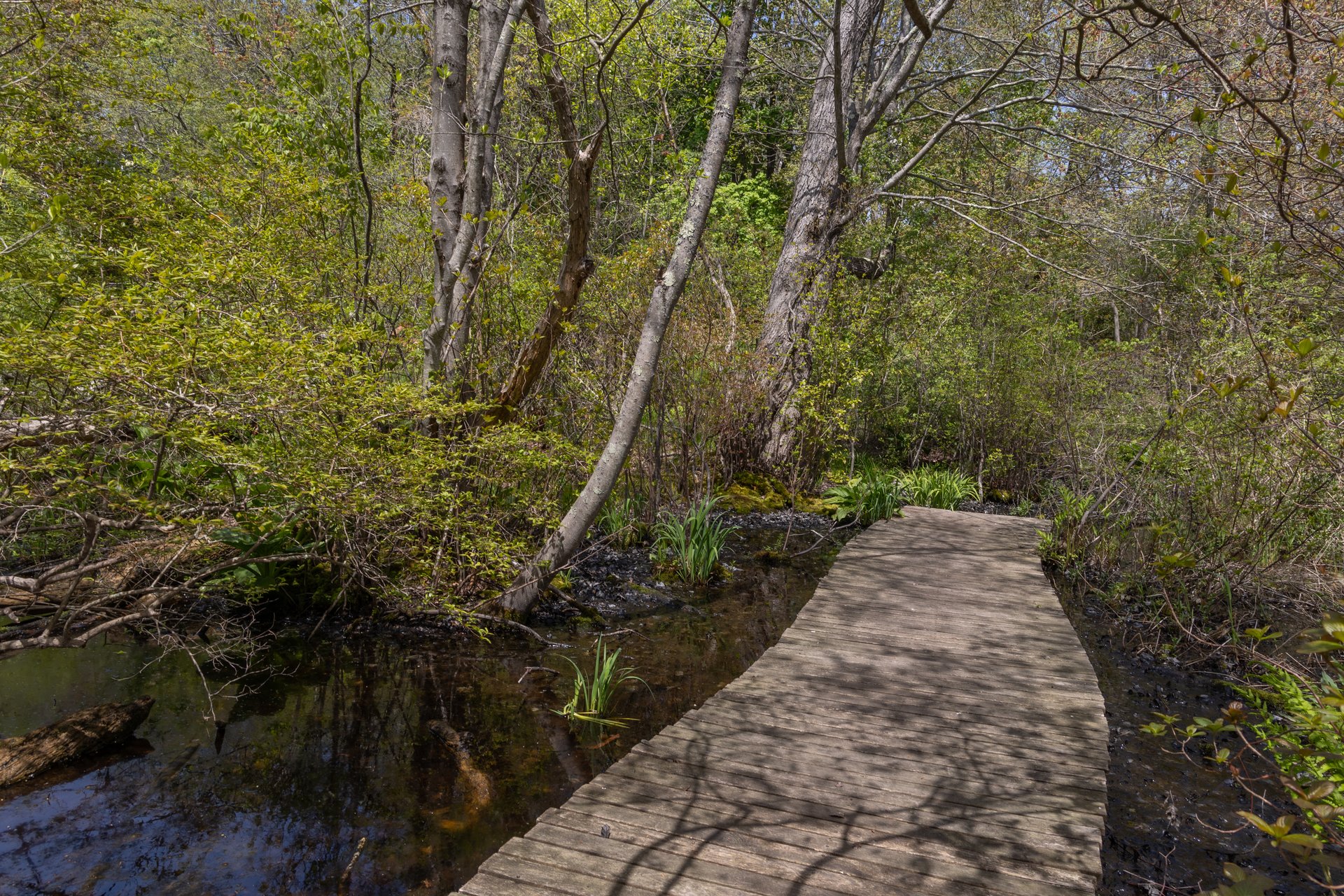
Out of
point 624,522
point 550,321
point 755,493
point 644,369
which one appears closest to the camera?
point 644,369

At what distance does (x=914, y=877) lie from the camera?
2.45 metres

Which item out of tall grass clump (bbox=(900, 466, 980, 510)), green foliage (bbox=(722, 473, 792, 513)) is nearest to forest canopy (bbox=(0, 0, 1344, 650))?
green foliage (bbox=(722, 473, 792, 513))

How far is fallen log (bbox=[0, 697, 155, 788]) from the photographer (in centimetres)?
352

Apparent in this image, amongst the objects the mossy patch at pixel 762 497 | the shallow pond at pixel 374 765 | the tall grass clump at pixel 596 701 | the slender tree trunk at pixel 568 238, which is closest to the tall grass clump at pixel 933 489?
the mossy patch at pixel 762 497

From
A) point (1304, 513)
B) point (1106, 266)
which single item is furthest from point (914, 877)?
point (1106, 266)

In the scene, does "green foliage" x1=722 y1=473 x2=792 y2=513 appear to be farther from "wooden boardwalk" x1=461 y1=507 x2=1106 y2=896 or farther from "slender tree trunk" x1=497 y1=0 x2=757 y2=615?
"wooden boardwalk" x1=461 y1=507 x2=1106 y2=896

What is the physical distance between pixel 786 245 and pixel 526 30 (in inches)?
155

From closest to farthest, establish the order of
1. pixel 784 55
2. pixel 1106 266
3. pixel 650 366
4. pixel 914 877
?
pixel 914 877, pixel 650 366, pixel 1106 266, pixel 784 55

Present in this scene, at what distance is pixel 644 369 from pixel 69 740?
148 inches

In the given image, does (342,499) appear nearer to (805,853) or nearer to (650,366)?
(650,366)

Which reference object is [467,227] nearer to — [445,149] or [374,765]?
[445,149]

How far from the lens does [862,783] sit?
10.1 ft

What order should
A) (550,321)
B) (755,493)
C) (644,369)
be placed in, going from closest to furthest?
1. (644,369)
2. (550,321)
3. (755,493)

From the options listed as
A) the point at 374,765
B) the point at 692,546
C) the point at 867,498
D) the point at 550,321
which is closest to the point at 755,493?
the point at 867,498
